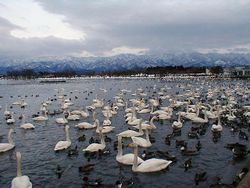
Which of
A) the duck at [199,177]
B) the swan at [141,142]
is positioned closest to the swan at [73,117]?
the swan at [141,142]

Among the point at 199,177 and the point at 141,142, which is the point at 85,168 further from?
the point at 199,177

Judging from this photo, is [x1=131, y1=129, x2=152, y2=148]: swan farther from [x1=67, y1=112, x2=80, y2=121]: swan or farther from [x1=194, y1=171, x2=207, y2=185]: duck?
[x1=67, y1=112, x2=80, y2=121]: swan

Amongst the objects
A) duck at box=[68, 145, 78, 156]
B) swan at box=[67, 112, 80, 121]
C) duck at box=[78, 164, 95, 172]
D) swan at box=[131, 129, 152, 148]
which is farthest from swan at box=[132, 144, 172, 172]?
swan at box=[67, 112, 80, 121]

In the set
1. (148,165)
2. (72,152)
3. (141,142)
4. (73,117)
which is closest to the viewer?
(148,165)

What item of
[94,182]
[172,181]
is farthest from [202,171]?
[94,182]

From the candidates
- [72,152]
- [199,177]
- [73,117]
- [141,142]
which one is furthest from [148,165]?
[73,117]

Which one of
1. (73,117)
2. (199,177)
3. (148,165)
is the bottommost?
(199,177)

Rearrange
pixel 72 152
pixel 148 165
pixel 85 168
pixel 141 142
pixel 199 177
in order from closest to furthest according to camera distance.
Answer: pixel 199 177 → pixel 148 165 → pixel 85 168 → pixel 72 152 → pixel 141 142

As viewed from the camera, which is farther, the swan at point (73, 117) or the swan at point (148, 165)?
the swan at point (73, 117)

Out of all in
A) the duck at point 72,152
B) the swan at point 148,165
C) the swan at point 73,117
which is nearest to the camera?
the swan at point 148,165

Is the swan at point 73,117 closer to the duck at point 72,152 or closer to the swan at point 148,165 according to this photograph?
the duck at point 72,152

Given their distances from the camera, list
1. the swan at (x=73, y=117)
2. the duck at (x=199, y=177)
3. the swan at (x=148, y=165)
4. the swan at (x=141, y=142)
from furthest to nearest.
→ the swan at (x=73, y=117)
the swan at (x=141, y=142)
the swan at (x=148, y=165)
the duck at (x=199, y=177)

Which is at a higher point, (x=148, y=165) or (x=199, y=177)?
(x=148, y=165)

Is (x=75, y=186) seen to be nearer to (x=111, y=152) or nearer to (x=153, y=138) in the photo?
(x=111, y=152)
